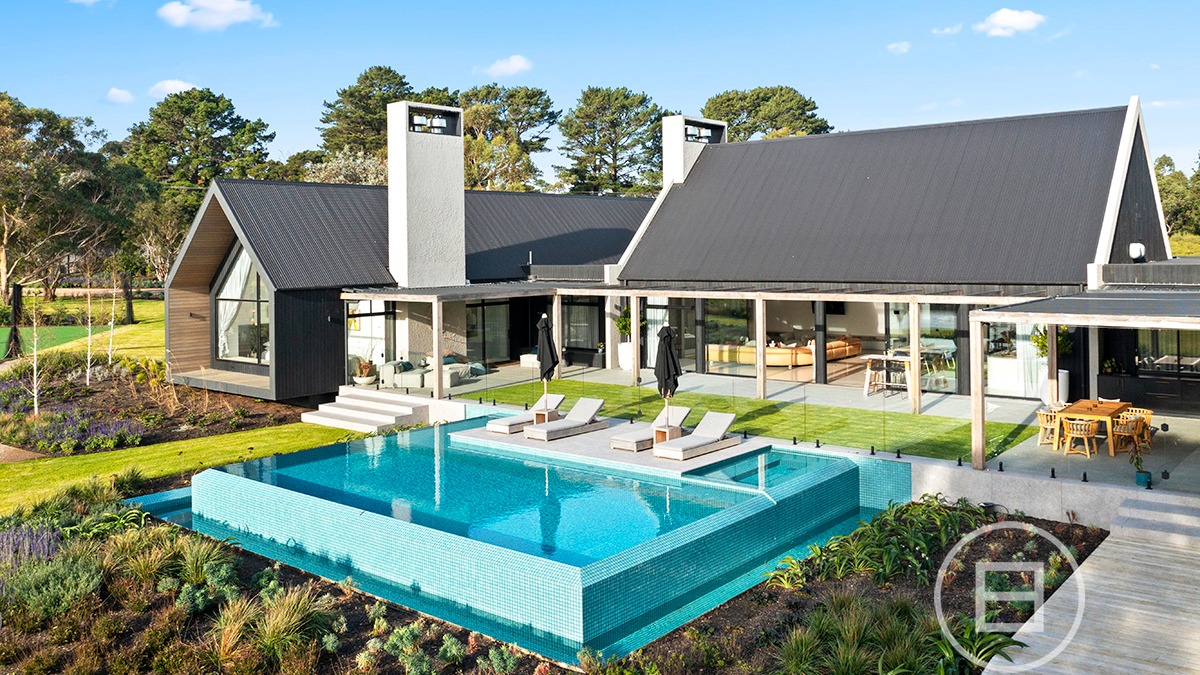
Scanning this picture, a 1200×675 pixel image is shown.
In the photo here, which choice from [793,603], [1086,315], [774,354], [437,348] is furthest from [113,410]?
[1086,315]

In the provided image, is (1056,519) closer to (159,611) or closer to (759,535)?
(759,535)

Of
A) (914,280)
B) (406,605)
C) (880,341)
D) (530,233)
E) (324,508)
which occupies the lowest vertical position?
(406,605)

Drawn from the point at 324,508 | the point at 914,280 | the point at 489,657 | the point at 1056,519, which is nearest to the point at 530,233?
the point at 914,280

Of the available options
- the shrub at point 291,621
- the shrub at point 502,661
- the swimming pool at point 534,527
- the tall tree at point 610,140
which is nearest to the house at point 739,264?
the swimming pool at point 534,527

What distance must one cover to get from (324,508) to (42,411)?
11.6m

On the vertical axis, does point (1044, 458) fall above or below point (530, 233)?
below

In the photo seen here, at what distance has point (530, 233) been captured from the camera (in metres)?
26.7

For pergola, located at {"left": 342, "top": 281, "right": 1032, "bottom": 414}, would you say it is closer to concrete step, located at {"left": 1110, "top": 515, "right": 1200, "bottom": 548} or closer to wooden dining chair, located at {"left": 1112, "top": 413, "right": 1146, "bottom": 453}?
wooden dining chair, located at {"left": 1112, "top": 413, "right": 1146, "bottom": 453}

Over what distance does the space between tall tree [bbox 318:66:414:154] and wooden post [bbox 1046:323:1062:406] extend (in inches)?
2025

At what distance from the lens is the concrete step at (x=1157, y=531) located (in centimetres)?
970

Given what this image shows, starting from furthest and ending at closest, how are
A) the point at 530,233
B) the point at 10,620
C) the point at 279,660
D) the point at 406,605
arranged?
the point at 530,233 < the point at 406,605 < the point at 10,620 < the point at 279,660

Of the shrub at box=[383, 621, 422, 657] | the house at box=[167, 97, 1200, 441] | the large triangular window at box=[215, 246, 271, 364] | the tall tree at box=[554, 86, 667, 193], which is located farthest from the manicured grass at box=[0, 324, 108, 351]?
the tall tree at box=[554, 86, 667, 193]

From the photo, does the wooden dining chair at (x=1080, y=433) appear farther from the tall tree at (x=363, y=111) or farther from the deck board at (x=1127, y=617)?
the tall tree at (x=363, y=111)

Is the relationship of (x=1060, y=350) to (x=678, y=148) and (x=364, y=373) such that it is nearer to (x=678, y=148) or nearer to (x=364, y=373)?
(x=678, y=148)
